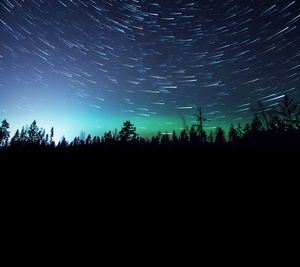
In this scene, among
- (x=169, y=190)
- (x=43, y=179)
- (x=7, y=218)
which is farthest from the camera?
(x=43, y=179)

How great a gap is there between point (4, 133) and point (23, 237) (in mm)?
89361

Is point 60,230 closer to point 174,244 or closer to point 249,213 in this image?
point 174,244

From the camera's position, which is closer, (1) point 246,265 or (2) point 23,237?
(1) point 246,265

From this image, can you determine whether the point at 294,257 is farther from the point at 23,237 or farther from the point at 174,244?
the point at 23,237

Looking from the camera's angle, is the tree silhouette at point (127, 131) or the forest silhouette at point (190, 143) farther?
the tree silhouette at point (127, 131)

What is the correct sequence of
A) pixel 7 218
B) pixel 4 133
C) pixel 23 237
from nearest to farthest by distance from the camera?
pixel 23 237
pixel 7 218
pixel 4 133

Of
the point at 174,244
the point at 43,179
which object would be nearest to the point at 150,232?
the point at 174,244

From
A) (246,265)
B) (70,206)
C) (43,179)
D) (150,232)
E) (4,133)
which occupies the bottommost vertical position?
(246,265)

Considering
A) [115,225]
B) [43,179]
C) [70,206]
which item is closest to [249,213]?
[115,225]

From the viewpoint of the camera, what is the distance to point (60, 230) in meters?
6.93

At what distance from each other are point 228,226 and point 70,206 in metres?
6.86

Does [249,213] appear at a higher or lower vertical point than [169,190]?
lower

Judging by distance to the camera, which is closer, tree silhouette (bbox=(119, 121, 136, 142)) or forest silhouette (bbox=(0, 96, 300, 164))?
forest silhouette (bbox=(0, 96, 300, 164))

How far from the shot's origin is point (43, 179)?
1376cm
